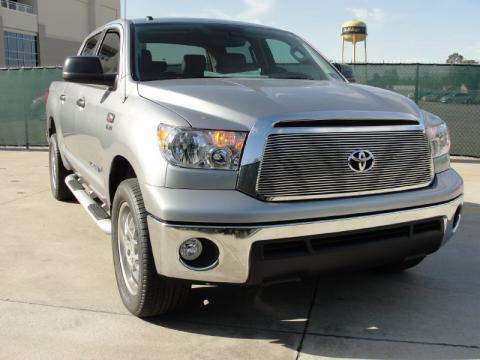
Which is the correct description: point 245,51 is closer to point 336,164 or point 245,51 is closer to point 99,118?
point 99,118

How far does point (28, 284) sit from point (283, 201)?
7.29 ft

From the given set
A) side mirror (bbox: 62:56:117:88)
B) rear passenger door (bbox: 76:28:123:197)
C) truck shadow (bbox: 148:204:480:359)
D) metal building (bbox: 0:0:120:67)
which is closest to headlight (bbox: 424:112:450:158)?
truck shadow (bbox: 148:204:480:359)

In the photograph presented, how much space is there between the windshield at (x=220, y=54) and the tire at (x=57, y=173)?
2.63 m

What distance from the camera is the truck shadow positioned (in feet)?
10.7

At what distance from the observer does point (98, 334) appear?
339 centimetres

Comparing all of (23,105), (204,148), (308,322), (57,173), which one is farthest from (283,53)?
(23,105)

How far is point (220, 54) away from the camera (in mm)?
4492

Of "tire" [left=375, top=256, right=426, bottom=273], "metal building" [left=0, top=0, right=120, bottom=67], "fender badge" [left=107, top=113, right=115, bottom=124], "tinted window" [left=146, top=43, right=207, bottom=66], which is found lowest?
"tire" [left=375, top=256, right=426, bottom=273]

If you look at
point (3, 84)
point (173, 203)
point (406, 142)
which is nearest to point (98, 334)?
point (173, 203)

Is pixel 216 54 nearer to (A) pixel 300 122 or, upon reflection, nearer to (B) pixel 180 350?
(A) pixel 300 122

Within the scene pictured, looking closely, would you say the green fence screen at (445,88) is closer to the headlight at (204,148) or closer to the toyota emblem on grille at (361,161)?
the toyota emblem on grille at (361,161)

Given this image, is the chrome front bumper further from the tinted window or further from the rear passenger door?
the tinted window

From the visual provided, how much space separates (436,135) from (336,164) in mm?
923

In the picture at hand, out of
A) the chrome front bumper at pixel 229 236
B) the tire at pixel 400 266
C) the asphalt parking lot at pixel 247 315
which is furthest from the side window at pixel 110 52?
the tire at pixel 400 266
